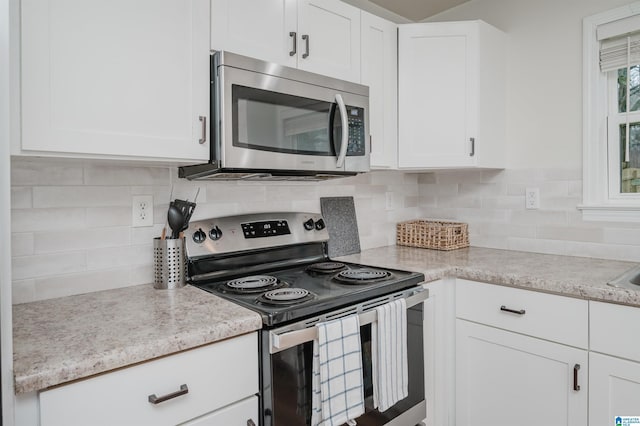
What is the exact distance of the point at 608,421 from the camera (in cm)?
145

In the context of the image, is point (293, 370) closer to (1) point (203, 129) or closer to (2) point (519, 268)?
(1) point (203, 129)

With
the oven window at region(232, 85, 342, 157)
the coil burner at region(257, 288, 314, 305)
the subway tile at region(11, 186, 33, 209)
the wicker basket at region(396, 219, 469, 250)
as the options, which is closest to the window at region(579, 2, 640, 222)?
the wicker basket at region(396, 219, 469, 250)

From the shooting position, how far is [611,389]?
144 cm

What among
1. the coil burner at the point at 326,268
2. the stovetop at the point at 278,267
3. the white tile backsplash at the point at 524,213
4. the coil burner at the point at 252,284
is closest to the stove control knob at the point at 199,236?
the stovetop at the point at 278,267

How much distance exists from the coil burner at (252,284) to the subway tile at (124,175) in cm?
50

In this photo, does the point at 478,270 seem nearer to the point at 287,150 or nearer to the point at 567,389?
the point at 567,389

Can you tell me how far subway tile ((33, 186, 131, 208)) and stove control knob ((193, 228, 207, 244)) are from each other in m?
0.28

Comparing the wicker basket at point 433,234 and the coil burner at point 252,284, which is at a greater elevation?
the wicker basket at point 433,234

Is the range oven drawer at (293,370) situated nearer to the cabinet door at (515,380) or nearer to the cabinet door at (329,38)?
the cabinet door at (515,380)

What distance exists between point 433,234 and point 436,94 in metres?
0.79

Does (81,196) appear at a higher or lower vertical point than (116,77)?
lower

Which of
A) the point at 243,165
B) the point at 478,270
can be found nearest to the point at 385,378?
the point at 478,270

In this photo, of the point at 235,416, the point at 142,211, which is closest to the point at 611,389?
the point at 235,416

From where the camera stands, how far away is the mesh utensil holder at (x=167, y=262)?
1515mm
